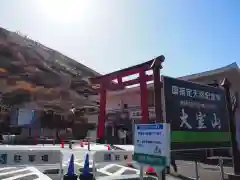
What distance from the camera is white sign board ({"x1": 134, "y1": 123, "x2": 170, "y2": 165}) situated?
3.91 meters

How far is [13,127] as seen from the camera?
28.2m

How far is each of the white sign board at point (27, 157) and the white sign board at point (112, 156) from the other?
5.10 feet

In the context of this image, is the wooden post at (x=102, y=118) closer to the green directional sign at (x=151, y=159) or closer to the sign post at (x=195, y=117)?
the sign post at (x=195, y=117)

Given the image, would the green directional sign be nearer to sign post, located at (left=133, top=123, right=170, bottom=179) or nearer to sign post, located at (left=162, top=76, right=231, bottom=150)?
sign post, located at (left=133, top=123, right=170, bottom=179)

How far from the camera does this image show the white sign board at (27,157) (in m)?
7.72

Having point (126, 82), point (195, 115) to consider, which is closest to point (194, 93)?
point (195, 115)

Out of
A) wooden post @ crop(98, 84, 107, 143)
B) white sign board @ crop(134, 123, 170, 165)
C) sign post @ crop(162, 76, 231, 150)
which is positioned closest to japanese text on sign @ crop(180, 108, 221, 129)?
sign post @ crop(162, 76, 231, 150)

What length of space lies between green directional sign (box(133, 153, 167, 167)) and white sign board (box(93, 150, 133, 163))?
501 centimetres

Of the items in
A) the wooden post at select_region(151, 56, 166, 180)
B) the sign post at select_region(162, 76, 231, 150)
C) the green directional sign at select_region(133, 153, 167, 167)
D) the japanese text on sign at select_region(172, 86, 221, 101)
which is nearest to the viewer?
the green directional sign at select_region(133, 153, 167, 167)

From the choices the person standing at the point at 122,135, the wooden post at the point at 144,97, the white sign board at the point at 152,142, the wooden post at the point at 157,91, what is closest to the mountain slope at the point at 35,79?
the person standing at the point at 122,135

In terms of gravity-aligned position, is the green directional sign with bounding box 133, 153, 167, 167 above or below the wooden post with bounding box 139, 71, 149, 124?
below

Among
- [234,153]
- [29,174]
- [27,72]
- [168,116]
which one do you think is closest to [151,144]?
[168,116]

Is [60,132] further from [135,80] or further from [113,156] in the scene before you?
[113,156]

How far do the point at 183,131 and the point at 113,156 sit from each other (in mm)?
4949
